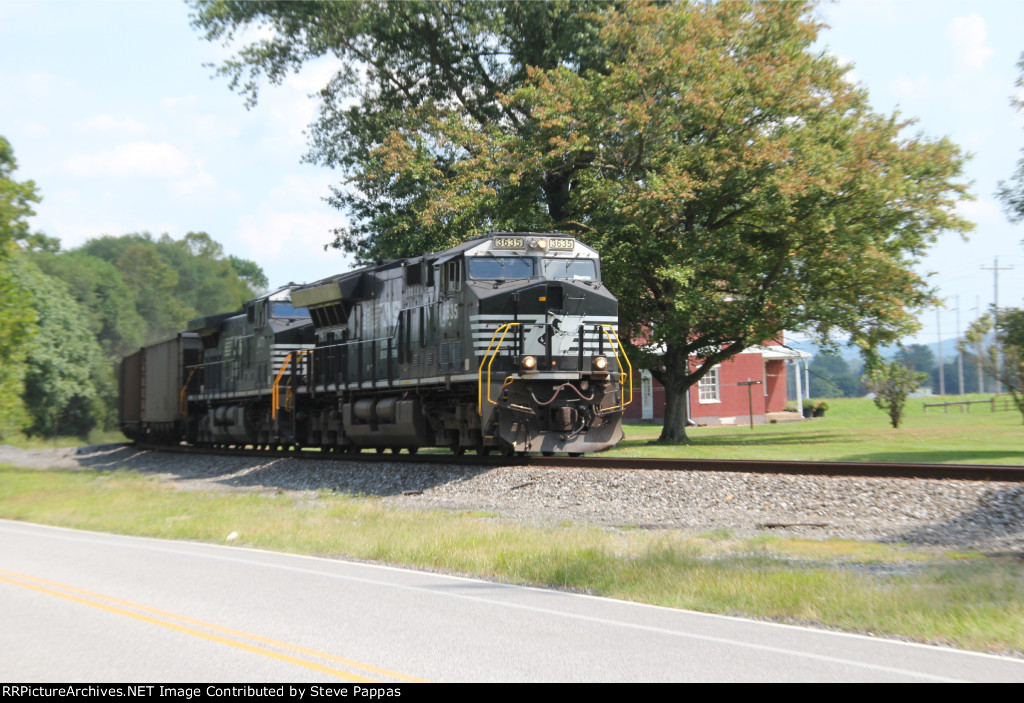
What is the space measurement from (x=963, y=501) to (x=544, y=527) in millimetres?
5946

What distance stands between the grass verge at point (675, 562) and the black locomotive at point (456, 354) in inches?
129

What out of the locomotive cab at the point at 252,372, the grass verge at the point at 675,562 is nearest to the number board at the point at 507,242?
the grass verge at the point at 675,562

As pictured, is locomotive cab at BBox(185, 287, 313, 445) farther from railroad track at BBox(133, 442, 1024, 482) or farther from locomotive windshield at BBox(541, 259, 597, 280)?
locomotive windshield at BBox(541, 259, 597, 280)

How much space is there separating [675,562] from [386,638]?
432 centimetres

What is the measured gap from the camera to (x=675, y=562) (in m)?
10.4

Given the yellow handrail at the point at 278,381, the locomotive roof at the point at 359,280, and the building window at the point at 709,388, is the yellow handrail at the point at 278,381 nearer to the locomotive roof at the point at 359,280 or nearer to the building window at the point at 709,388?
the locomotive roof at the point at 359,280

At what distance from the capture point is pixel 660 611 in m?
8.43

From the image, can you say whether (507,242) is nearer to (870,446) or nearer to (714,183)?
(714,183)

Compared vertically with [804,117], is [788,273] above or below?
below

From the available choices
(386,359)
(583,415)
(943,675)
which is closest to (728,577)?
(943,675)

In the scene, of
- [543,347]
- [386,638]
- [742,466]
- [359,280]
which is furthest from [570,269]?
[386,638]

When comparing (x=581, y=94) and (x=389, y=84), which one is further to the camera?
(x=389, y=84)

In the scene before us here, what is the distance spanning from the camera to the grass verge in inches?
314

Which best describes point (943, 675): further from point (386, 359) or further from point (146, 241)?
point (146, 241)
